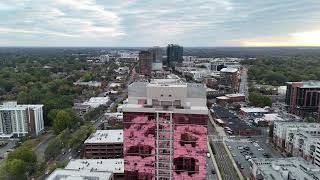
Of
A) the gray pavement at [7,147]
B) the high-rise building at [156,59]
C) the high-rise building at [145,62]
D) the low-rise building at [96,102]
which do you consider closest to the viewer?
the gray pavement at [7,147]

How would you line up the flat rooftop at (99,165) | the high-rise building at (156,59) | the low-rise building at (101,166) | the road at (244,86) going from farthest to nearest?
the high-rise building at (156,59)
the road at (244,86)
the flat rooftop at (99,165)
the low-rise building at (101,166)

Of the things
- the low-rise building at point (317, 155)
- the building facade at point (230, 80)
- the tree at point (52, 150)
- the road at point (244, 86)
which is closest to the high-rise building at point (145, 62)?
the building facade at point (230, 80)

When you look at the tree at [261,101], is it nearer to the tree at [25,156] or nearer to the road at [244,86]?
the road at [244,86]

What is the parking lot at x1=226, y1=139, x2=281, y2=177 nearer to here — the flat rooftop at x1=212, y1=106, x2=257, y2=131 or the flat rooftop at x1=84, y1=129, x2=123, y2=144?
the flat rooftop at x1=212, y1=106, x2=257, y2=131

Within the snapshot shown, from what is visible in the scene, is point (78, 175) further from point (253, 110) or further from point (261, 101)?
point (261, 101)

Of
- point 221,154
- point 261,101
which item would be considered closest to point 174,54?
point 261,101

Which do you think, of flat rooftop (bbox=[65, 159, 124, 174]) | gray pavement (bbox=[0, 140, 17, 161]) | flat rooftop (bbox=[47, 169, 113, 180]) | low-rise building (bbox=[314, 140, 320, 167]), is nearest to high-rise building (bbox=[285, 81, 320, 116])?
low-rise building (bbox=[314, 140, 320, 167])

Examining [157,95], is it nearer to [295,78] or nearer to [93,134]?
[93,134]

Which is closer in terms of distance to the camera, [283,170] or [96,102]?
[283,170]
